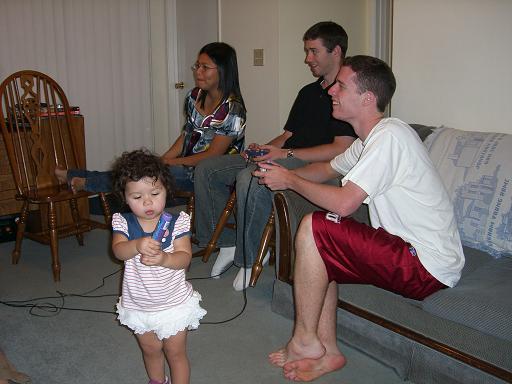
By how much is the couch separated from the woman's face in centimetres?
112

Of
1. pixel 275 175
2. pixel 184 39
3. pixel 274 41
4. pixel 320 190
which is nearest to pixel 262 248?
pixel 275 175

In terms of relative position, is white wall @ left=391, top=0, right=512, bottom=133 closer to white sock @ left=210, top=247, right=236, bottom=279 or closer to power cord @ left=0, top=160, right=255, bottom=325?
power cord @ left=0, top=160, right=255, bottom=325

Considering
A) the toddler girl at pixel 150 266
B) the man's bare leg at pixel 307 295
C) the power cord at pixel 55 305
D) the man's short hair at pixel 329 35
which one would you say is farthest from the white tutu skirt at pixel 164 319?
the man's short hair at pixel 329 35

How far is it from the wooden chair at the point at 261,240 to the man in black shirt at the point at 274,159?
0.12 ft

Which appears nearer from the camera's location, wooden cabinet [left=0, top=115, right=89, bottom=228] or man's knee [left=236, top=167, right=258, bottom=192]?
man's knee [left=236, top=167, right=258, bottom=192]

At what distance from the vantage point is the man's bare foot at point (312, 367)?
1.93 meters

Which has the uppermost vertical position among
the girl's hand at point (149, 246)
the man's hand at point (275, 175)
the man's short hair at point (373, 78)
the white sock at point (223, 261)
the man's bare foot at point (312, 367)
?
the man's short hair at point (373, 78)

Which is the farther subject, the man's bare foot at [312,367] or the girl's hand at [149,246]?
the man's bare foot at [312,367]

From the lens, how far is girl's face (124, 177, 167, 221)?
5.04 ft

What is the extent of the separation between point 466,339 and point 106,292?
1.74 meters

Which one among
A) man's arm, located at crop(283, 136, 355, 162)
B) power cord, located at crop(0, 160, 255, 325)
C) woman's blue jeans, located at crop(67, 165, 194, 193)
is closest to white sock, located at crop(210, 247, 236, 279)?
power cord, located at crop(0, 160, 255, 325)

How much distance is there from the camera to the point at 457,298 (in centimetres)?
174

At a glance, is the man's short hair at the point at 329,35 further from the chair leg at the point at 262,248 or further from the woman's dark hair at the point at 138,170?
the woman's dark hair at the point at 138,170

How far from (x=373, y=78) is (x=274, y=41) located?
6.76ft
